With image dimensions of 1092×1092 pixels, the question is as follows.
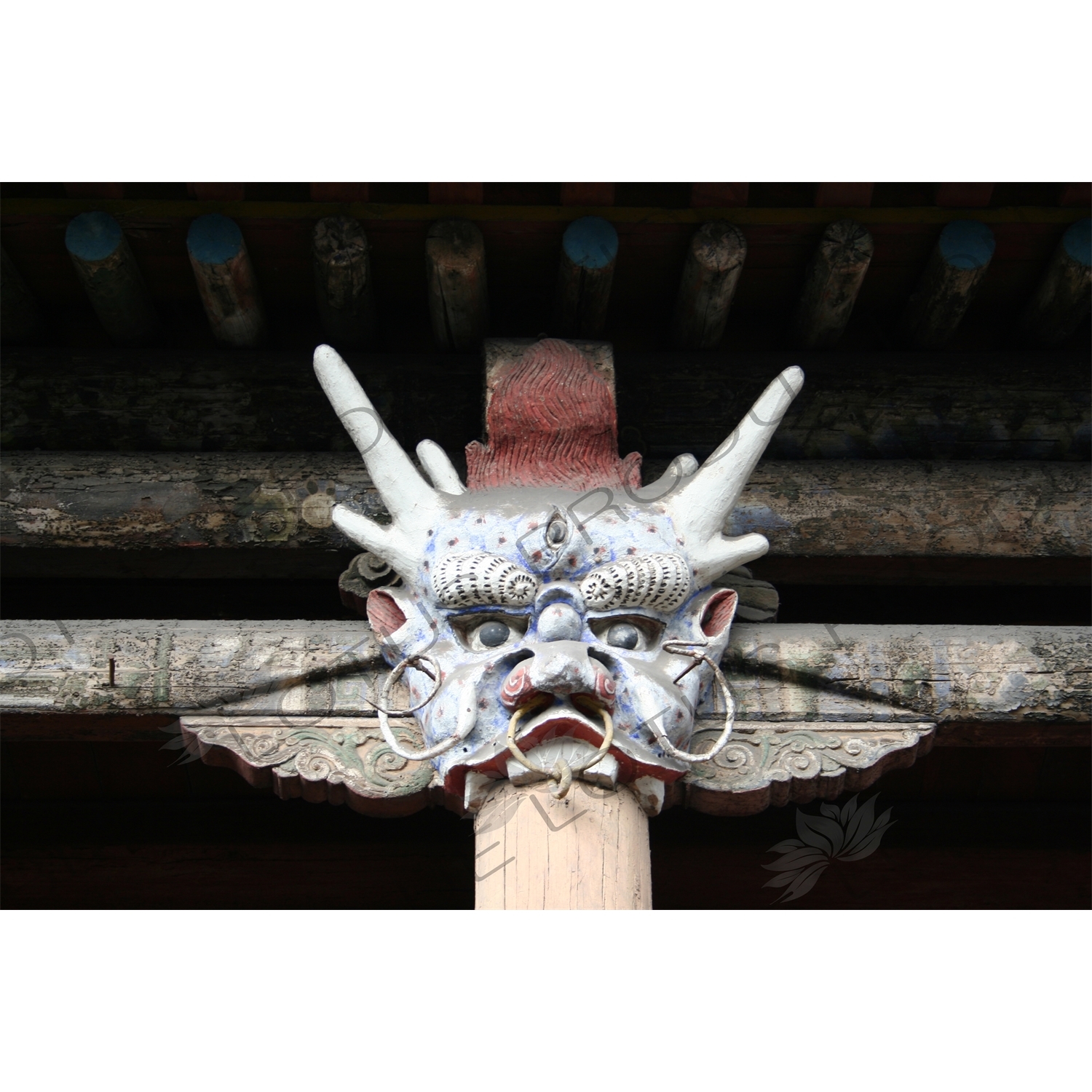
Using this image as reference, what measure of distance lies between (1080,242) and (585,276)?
4.35 ft

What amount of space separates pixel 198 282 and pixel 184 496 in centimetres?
Result: 57

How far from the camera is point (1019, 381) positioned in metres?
4.15

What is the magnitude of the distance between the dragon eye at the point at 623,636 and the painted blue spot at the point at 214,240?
4.78 ft

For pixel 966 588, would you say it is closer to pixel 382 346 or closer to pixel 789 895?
pixel 789 895

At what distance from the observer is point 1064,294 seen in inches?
158

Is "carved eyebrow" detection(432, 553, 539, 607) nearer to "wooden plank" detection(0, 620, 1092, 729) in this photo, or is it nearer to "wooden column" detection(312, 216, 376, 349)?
"wooden plank" detection(0, 620, 1092, 729)

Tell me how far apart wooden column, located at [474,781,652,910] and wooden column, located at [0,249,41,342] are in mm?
2038

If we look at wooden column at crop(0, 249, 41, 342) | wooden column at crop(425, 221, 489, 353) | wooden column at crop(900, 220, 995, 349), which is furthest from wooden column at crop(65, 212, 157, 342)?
wooden column at crop(900, 220, 995, 349)

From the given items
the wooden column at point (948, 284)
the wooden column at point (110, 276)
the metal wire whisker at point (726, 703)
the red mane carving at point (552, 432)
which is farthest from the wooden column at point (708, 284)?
the wooden column at point (110, 276)

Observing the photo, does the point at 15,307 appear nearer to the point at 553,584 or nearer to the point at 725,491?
the point at 553,584

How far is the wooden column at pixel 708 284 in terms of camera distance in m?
3.80

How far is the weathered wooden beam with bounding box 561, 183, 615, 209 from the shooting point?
372 cm

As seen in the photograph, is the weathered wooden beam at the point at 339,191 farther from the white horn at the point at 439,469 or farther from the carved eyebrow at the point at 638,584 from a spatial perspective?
the carved eyebrow at the point at 638,584

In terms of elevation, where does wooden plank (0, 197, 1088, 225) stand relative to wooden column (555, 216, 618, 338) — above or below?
above
